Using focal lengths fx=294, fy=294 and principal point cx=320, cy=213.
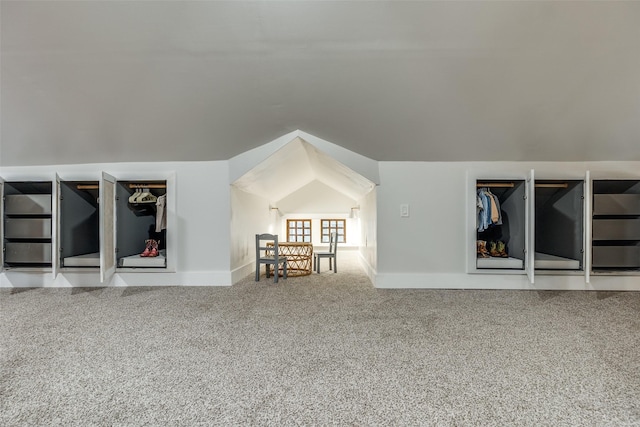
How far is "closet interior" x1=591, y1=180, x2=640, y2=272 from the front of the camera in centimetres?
360

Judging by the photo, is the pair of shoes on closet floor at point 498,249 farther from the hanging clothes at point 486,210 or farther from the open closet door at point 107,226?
the open closet door at point 107,226

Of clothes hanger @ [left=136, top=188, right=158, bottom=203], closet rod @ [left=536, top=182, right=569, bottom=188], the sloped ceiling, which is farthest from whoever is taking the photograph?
clothes hanger @ [left=136, top=188, right=158, bottom=203]

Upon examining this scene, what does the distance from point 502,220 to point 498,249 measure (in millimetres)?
409

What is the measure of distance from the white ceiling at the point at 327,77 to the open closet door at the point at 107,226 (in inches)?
18.5

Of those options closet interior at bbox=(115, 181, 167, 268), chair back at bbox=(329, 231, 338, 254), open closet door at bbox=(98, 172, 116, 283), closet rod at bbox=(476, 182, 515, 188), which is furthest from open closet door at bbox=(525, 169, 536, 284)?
open closet door at bbox=(98, 172, 116, 283)

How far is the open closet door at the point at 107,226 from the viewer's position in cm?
327

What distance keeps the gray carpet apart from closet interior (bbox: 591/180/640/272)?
0.73 metres

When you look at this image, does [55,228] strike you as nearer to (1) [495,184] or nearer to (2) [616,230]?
(1) [495,184]

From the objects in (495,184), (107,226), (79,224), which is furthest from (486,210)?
(79,224)

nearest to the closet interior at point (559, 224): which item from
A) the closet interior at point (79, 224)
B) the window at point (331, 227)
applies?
the window at point (331, 227)

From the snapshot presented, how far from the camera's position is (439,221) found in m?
3.65

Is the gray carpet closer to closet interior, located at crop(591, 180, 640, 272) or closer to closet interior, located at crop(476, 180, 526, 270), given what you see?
closet interior, located at crop(476, 180, 526, 270)

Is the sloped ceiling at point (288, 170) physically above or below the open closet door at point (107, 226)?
above

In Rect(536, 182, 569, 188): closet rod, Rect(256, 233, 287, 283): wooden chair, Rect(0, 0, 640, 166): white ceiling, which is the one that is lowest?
Rect(256, 233, 287, 283): wooden chair
